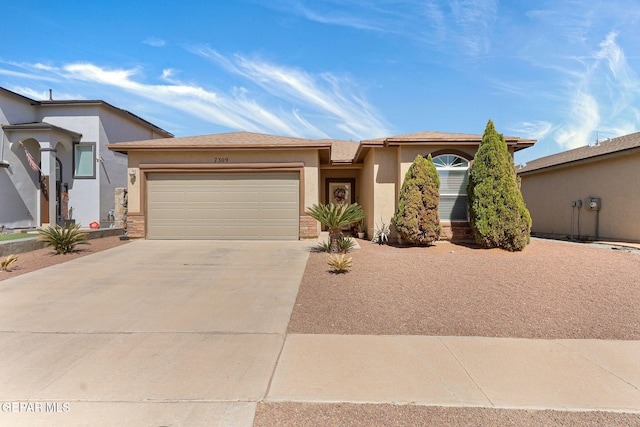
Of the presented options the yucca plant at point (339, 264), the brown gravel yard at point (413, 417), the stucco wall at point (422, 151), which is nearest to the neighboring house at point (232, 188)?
the stucco wall at point (422, 151)

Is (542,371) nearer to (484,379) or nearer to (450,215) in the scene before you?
(484,379)

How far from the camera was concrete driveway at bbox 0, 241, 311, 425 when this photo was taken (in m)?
2.94

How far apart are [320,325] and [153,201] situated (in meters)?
10.3

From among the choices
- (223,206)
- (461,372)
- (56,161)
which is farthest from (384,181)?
(56,161)

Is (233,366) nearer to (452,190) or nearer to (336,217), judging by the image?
(336,217)

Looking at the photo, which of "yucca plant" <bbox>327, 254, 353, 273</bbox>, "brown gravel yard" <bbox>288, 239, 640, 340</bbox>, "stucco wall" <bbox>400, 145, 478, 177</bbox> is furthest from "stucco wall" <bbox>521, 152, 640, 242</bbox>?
"yucca plant" <bbox>327, 254, 353, 273</bbox>

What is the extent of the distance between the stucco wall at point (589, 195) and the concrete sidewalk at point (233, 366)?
11.3 meters

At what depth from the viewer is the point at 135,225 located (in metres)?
12.6

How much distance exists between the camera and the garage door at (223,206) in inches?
498

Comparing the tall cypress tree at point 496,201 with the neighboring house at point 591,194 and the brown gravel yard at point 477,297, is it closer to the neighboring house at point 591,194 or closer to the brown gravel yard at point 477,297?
the brown gravel yard at point 477,297

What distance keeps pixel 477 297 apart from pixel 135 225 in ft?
38.5

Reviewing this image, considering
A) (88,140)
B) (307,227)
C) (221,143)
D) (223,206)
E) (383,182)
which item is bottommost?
(307,227)

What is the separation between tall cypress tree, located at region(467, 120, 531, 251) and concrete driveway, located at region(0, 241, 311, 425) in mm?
5772

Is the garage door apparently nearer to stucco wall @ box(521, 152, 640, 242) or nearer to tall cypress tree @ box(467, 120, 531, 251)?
tall cypress tree @ box(467, 120, 531, 251)
